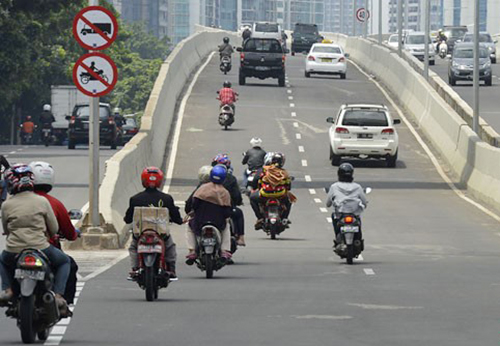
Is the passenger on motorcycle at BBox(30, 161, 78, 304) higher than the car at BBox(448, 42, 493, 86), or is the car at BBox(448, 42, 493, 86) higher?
the passenger on motorcycle at BBox(30, 161, 78, 304)

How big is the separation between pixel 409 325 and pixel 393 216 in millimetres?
17599

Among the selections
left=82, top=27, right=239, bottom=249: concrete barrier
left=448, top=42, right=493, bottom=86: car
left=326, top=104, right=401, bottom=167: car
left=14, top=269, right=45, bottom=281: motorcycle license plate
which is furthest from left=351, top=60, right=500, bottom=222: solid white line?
left=14, top=269, right=45, bottom=281: motorcycle license plate

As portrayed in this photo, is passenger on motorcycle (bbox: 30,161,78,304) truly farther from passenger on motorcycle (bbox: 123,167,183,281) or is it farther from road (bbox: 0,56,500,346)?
passenger on motorcycle (bbox: 123,167,183,281)

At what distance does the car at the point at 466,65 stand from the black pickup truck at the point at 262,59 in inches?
348

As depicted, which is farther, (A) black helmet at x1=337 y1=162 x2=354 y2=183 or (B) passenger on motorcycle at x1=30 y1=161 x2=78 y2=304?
(A) black helmet at x1=337 y1=162 x2=354 y2=183

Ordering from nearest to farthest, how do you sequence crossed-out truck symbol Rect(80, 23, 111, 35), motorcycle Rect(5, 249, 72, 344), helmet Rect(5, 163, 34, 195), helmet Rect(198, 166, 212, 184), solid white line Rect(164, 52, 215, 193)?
1. motorcycle Rect(5, 249, 72, 344)
2. helmet Rect(5, 163, 34, 195)
3. helmet Rect(198, 166, 212, 184)
4. crossed-out truck symbol Rect(80, 23, 111, 35)
5. solid white line Rect(164, 52, 215, 193)

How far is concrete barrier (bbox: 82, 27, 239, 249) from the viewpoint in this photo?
24619 millimetres

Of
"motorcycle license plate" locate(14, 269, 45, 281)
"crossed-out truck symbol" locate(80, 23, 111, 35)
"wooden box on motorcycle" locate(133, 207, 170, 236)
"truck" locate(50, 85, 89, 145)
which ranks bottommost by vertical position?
"truck" locate(50, 85, 89, 145)

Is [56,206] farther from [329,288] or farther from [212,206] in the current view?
[212,206]

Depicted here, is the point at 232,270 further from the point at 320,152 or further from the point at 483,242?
the point at 320,152

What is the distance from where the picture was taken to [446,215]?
3125 cm

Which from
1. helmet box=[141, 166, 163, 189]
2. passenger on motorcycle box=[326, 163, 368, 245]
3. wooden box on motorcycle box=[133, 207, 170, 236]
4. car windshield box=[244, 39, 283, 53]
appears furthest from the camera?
car windshield box=[244, 39, 283, 53]

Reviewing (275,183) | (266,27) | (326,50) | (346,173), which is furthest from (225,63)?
(346,173)

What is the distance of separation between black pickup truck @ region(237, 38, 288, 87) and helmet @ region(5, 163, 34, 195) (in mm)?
51109
